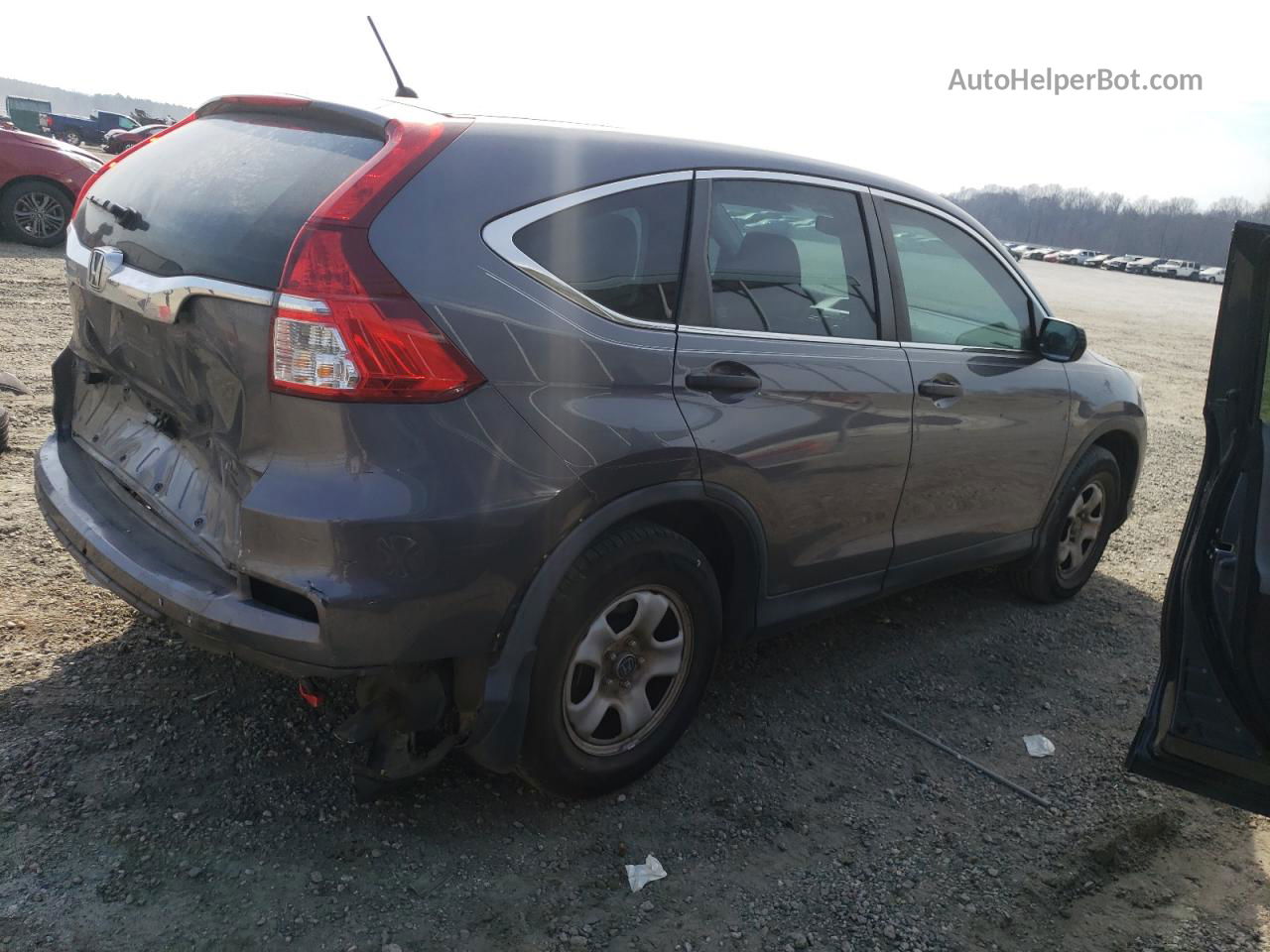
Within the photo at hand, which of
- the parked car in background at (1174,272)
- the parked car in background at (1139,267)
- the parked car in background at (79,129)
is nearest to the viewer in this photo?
the parked car in background at (79,129)

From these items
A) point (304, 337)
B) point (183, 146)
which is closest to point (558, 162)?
point (304, 337)

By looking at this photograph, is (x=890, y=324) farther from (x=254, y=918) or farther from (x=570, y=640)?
(x=254, y=918)

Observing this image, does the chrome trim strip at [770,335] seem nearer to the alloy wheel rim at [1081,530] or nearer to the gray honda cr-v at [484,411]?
the gray honda cr-v at [484,411]

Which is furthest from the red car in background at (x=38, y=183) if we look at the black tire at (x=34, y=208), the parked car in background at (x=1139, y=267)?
the parked car in background at (x=1139, y=267)

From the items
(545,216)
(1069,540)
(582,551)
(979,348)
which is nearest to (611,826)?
(582,551)

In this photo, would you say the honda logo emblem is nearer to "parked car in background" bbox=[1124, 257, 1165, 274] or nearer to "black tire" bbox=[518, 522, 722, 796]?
"black tire" bbox=[518, 522, 722, 796]

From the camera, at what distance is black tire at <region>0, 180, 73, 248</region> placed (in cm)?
1161

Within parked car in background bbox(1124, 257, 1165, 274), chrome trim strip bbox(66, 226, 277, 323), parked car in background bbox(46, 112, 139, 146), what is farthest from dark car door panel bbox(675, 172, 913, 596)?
parked car in background bbox(1124, 257, 1165, 274)

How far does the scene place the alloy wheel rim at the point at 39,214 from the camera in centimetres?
1170

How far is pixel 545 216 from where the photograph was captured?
262cm

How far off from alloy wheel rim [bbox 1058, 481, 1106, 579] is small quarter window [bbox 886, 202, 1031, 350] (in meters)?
1.02

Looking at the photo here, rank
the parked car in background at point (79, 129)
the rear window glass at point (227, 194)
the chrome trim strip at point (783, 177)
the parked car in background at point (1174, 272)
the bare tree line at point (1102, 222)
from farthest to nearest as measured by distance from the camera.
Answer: the bare tree line at point (1102, 222)
the parked car in background at point (1174, 272)
the parked car in background at point (79, 129)
the chrome trim strip at point (783, 177)
the rear window glass at point (227, 194)

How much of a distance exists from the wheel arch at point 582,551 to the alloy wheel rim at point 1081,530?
90.4 inches

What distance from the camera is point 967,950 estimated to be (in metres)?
2.63
